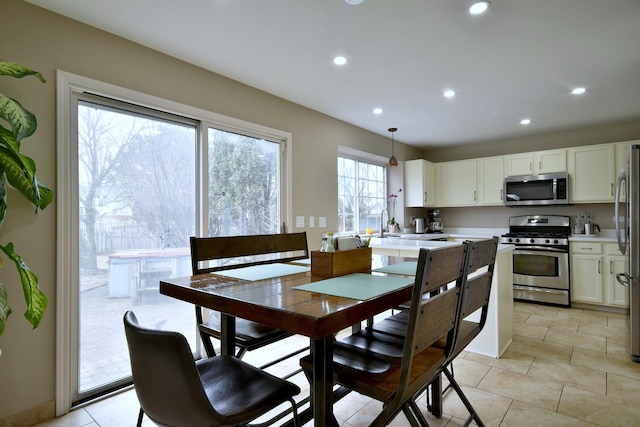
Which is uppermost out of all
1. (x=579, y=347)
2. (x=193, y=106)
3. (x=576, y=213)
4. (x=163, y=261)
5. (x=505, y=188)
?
(x=193, y=106)

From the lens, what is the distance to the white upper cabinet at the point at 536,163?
15.1ft

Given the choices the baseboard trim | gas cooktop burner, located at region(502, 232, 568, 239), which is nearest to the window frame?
gas cooktop burner, located at region(502, 232, 568, 239)

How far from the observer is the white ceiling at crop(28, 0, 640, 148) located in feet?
6.56

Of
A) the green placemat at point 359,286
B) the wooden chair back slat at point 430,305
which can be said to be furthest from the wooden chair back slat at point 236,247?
the wooden chair back slat at point 430,305

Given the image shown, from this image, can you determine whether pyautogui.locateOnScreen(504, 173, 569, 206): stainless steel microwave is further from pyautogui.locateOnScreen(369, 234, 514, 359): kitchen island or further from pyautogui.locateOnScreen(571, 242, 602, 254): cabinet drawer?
pyautogui.locateOnScreen(369, 234, 514, 359): kitchen island

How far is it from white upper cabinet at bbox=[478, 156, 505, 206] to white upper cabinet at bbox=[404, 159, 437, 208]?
74 centimetres

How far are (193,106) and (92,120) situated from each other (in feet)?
2.34

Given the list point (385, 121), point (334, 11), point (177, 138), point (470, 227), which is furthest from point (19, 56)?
point (470, 227)

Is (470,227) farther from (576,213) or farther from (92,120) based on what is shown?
(92,120)

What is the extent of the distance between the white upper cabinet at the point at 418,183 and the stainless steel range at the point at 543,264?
125 cm

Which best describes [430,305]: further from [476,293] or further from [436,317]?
[476,293]

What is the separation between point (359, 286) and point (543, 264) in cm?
414

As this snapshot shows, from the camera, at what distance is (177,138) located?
272cm

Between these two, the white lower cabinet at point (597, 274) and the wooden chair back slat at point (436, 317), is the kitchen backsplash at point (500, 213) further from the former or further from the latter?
the wooden chair back slat at point (436, 317)
